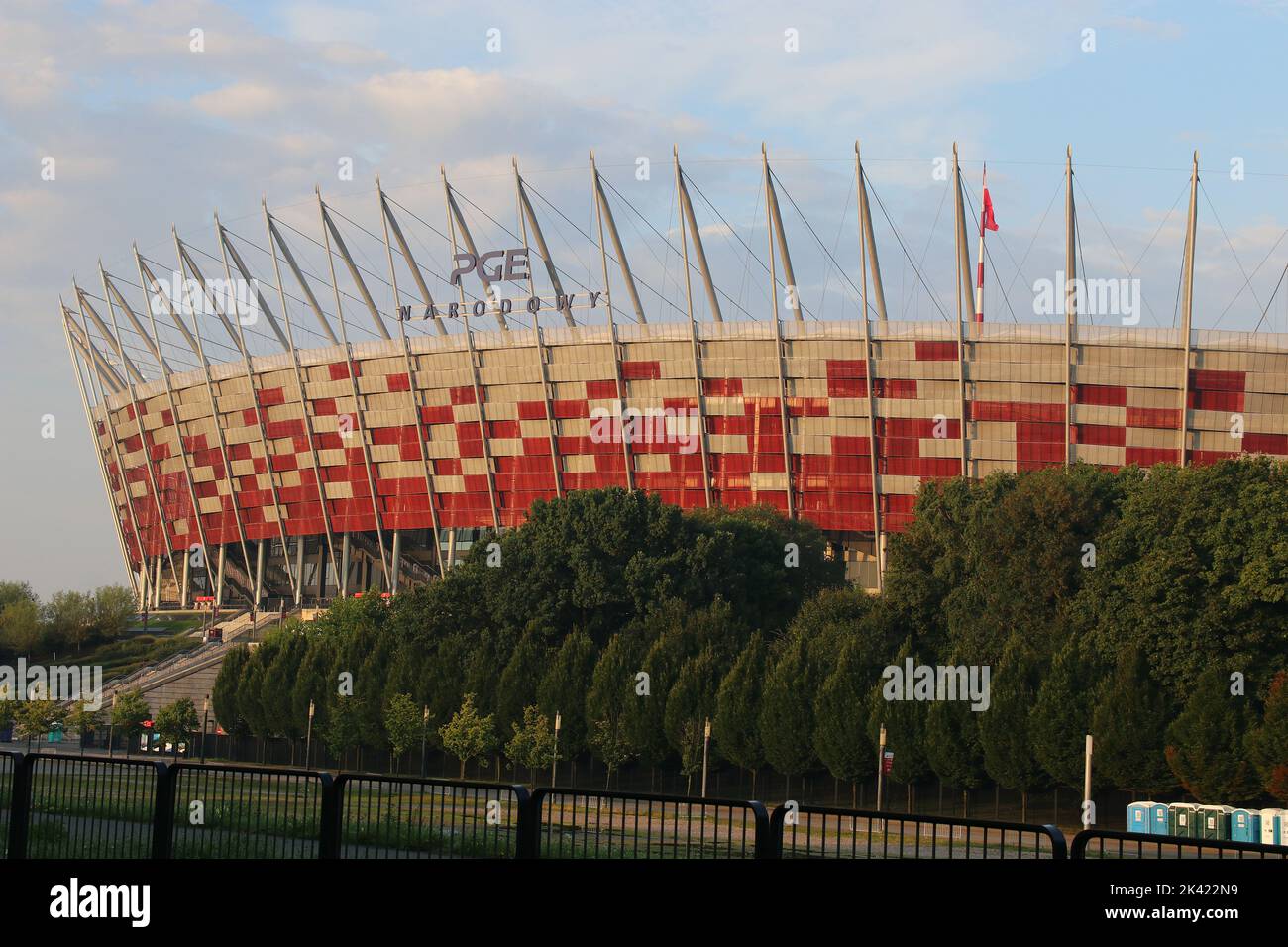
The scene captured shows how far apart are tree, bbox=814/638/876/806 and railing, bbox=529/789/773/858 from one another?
47.7 meters

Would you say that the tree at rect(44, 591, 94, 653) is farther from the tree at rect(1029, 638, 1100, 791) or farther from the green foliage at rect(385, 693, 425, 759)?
the tree at rect(1029, 638, 1100, 791)

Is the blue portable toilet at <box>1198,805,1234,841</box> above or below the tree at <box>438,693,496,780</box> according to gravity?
above

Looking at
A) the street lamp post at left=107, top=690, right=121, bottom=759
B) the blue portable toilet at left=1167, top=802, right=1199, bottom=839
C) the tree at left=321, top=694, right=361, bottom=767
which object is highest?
the blue portable toilet at left=1167, top=802, right=1199, bottom=839

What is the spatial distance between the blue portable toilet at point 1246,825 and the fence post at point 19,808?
4181cm

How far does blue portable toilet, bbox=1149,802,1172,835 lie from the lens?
50.4 metres

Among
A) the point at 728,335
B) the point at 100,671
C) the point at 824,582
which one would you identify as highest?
the point at 728,335

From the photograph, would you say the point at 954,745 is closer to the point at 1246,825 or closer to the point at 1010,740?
the point at 1010,740

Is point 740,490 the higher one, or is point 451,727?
point 740,490

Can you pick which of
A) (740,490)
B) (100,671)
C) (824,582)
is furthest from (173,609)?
(824,582)

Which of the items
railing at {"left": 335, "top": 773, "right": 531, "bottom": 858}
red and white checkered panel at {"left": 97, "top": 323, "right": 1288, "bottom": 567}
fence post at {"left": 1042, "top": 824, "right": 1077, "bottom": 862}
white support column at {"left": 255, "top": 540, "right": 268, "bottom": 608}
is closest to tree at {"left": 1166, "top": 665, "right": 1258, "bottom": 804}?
railing at {"left": 335, "top": 773, "right": 531, "bottom": 858}

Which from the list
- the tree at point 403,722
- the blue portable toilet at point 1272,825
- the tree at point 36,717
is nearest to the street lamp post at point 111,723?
the tree at point 36,717
